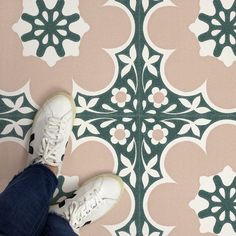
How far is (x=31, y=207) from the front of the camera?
83cm

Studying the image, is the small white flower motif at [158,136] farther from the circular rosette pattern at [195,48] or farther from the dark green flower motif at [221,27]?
the dark green flower motif at [221,27]

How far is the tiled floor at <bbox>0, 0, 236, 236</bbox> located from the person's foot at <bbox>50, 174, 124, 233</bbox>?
0.03 metres

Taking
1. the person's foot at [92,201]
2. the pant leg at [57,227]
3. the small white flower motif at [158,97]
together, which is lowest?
the pant leg at [57,227]

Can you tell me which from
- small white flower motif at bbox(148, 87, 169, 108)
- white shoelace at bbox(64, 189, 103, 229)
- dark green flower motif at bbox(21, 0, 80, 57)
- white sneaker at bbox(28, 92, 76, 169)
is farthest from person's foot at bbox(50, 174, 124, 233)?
dark green flower motif at bbox(21, 0, 80, 57)

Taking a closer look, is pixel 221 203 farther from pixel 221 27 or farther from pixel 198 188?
pixel 221 27

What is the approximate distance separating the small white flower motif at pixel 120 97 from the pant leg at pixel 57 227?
1.09ft

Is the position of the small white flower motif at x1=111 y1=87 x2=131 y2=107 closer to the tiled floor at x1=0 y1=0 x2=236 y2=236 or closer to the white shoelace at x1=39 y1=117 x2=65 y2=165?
the tiled floor at x1=0 y1=0 x2=236 y2=236

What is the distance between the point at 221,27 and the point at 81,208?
607mm

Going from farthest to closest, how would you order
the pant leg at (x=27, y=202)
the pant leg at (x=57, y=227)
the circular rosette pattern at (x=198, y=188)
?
the circular rosette pattern at (x=198, y=188) < the pant leg at (x=57, y=227) < the pant leg at (x=27, y=202)

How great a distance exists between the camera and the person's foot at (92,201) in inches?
37.6

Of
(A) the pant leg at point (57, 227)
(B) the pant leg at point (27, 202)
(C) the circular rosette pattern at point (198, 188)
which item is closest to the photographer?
(B) the pant leg at point (27, 202)

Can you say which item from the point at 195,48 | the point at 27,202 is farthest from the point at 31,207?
the point at 195,48

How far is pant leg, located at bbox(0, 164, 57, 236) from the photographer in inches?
30.6

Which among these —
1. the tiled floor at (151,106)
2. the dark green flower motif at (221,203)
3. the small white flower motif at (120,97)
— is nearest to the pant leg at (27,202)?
the tiled floor at (151,106)
